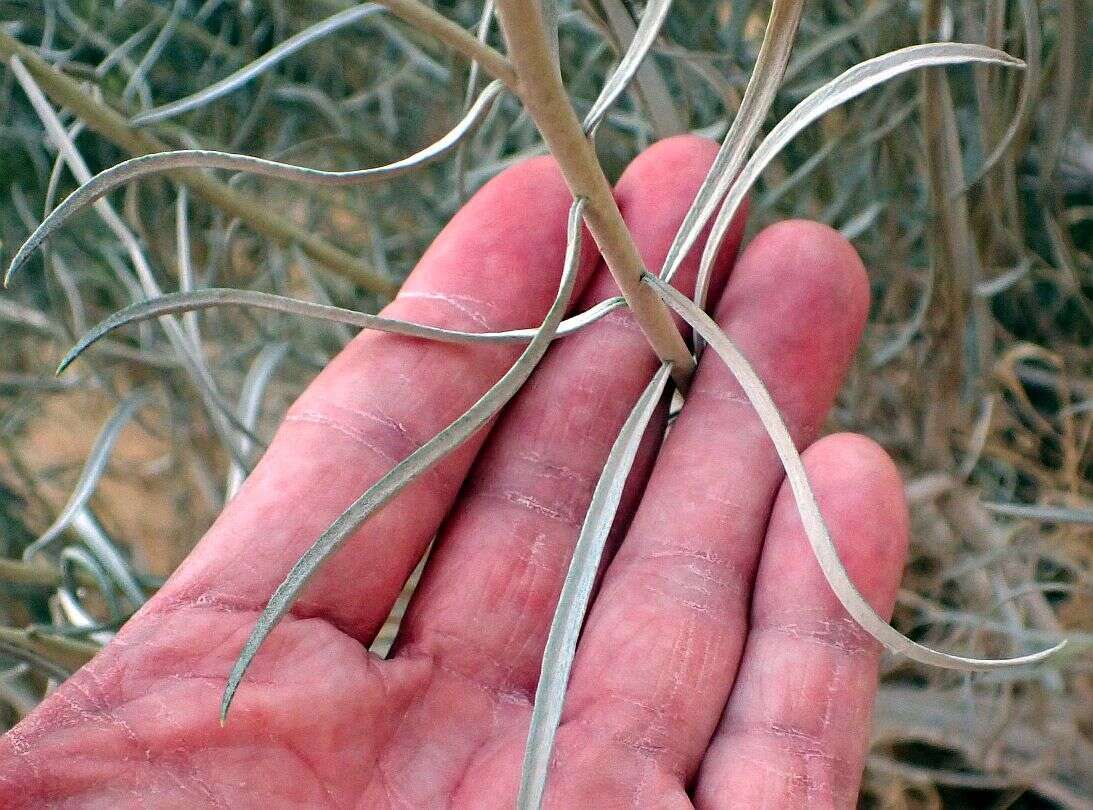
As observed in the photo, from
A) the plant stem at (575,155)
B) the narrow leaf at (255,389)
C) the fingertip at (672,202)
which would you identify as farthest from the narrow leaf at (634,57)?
the narrow leaf at (255,389)

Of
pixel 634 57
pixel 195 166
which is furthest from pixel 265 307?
pixel 634 57

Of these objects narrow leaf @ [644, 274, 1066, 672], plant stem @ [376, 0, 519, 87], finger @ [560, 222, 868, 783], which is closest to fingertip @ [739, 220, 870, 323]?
finger @ [560, 222, 868, 783]

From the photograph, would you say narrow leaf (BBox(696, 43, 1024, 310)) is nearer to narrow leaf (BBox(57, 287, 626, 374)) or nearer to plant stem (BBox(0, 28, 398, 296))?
narrow leaf (BBox(57, 287, 626, 374))

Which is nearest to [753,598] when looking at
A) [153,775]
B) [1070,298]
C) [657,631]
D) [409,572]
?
[657,631]

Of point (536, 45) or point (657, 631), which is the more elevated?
point (536, 45)

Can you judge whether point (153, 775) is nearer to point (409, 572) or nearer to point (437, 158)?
point (409, 572)

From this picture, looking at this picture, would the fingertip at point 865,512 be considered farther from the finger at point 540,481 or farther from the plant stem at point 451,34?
the plant stem at point 451,34
